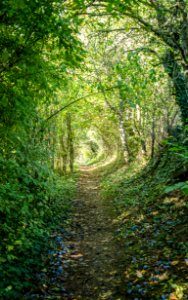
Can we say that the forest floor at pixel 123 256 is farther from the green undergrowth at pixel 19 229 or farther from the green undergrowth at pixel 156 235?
the green undergrowth at pixel 19 229

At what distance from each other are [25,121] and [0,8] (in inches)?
69.3

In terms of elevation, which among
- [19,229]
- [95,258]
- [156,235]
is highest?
[19,229]

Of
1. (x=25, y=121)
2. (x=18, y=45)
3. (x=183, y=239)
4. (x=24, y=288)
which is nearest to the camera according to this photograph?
(x=18, y=45)

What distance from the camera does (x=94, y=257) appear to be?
25.2ft

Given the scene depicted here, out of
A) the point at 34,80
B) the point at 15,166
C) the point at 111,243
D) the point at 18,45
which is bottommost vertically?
the point at 111,243

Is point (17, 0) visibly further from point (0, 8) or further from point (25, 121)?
point (25, 121)

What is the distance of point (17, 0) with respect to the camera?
3.64 metres

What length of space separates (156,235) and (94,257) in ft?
6.05

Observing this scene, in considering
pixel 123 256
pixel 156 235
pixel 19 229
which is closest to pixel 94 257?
pixel 123 256

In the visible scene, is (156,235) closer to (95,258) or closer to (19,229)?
(95,258)

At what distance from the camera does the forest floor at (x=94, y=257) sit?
6027mm

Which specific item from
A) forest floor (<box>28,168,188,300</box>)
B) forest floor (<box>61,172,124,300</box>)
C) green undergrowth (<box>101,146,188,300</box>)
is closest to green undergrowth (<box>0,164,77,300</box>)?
forest floor (<box>28,168,188,300</box>)

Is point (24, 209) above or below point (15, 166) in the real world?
below

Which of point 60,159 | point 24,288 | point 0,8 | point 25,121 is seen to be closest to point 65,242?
point 24,288
